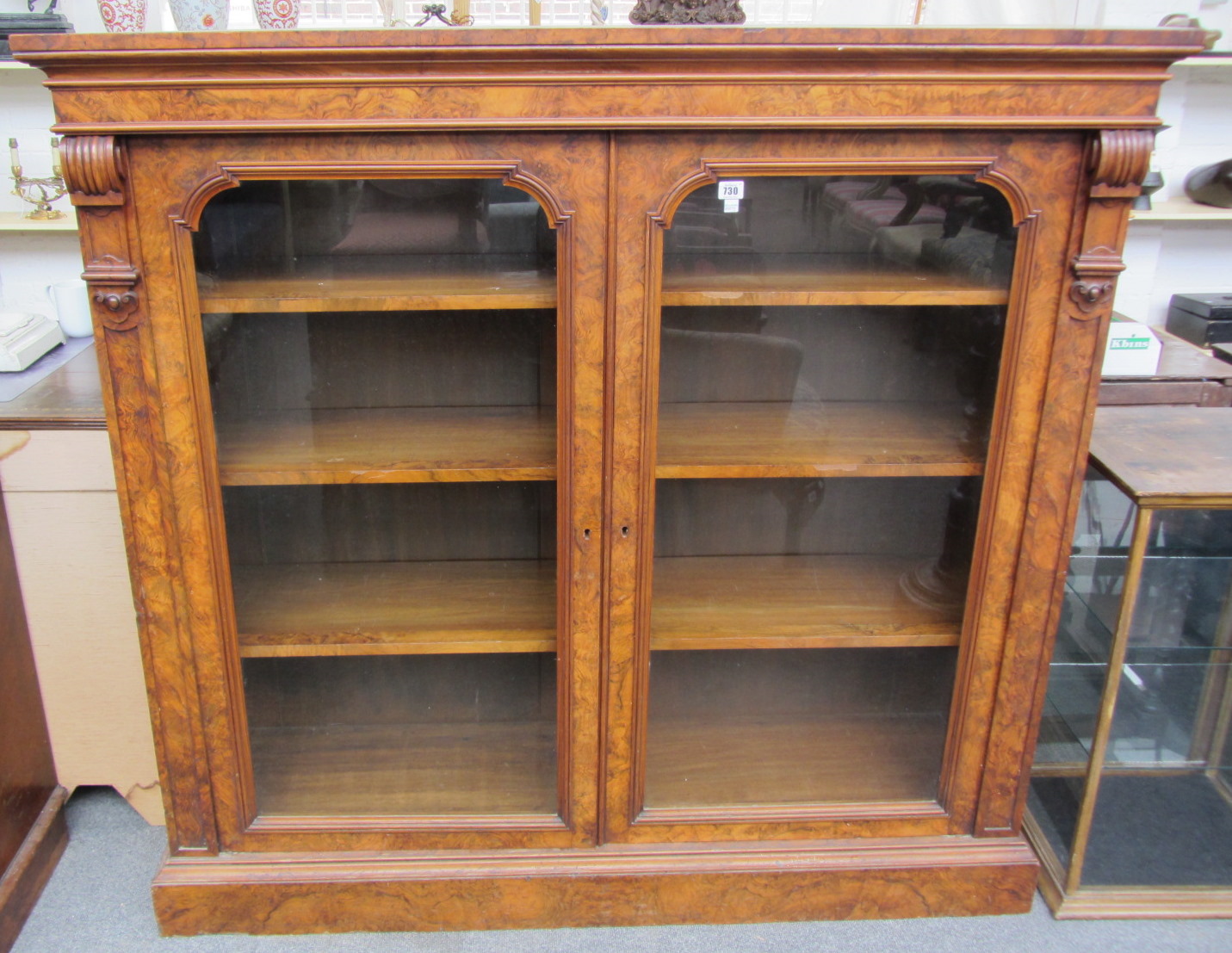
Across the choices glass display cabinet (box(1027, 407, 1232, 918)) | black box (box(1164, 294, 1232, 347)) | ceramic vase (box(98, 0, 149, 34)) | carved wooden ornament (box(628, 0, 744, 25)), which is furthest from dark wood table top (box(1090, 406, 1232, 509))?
ceramic vase (box(98, 0, 149, 34))

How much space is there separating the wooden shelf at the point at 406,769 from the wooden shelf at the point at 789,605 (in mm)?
250

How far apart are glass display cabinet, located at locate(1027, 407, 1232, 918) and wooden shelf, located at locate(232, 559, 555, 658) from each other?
31.9 inches

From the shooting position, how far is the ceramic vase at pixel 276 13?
1.19 m

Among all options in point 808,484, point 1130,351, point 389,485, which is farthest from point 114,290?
point 1130,351

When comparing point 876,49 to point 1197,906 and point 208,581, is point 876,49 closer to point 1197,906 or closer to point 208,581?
point 208,581

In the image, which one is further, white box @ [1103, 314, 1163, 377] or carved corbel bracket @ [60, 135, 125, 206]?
white box @ [1103, 314, 1163, 377]

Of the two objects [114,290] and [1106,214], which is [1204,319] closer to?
[1106,214]

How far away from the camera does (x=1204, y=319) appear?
6.68 ft

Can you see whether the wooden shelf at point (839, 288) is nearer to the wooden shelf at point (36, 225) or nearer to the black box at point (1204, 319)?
the black box at point (1204, 319)

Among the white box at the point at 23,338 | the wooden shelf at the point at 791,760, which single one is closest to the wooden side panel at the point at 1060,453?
the wooden shelf at the point at 791,760

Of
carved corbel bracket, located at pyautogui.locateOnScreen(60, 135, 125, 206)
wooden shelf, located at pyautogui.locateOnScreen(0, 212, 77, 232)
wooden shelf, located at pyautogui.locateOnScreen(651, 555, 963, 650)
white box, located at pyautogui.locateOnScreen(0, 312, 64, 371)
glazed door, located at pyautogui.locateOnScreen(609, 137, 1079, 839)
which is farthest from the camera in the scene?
wooden shelf, located at pyautogui.locateOnScreen(0, 212, 77, 232)

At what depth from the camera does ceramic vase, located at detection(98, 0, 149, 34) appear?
1188mm

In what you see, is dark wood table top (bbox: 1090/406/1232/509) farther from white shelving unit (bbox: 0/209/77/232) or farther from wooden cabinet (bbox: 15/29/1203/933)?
white shelving unit (bbox: 0/209/77/232)

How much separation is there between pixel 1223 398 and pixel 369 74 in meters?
1.48
